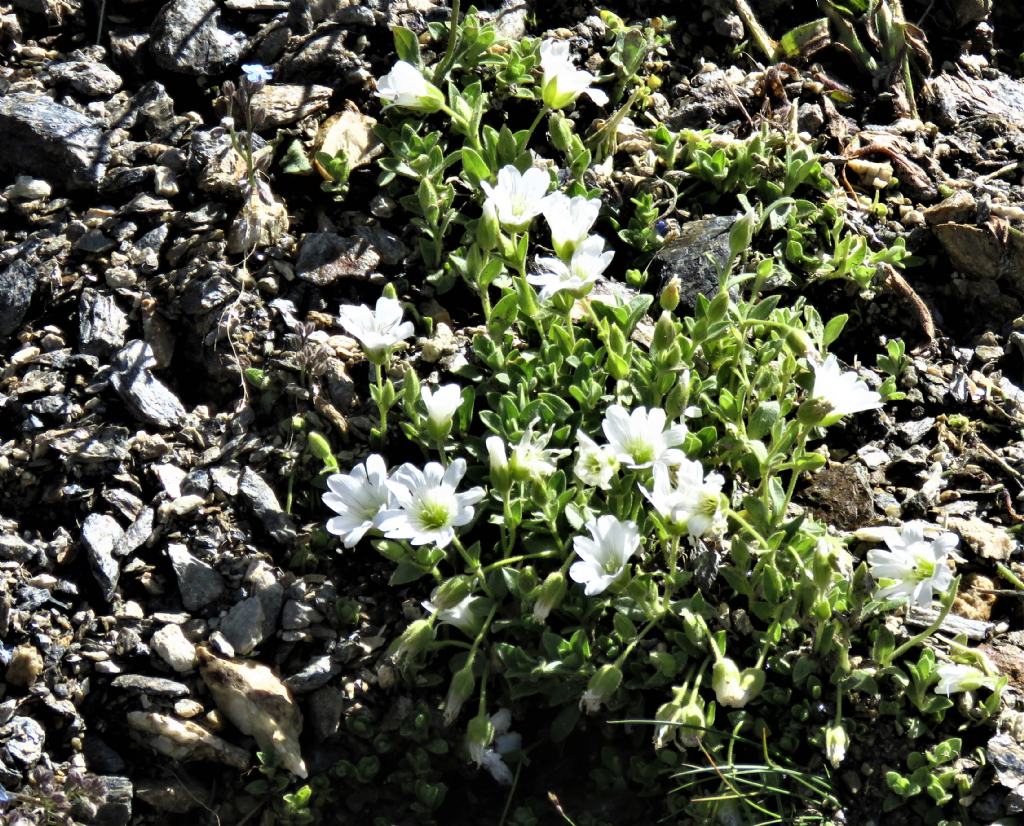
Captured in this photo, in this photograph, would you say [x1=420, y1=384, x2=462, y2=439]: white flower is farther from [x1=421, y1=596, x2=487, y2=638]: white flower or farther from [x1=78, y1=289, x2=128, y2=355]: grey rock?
[x1=78, y1=289, x2=128, y2=355]: grey rock

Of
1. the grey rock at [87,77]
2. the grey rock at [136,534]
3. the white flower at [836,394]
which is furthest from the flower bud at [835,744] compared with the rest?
the grey rock at [87,77]

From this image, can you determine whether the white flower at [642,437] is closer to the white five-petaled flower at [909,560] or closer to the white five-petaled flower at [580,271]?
the white five-petaled flower at [580,271]

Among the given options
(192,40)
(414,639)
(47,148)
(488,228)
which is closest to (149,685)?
(414,639)

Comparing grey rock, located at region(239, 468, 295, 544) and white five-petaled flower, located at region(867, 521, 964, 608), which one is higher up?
white five-petaled flower, located at region(867, 521, 964, 608)

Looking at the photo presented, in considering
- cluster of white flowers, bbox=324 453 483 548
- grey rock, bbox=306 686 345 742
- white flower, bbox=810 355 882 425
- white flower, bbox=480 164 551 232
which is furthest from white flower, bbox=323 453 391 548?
white flower, bbox=810 355 882 425

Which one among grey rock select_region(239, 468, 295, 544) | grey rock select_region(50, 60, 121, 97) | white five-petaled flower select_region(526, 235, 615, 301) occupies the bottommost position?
grey rock select_region(239, 468, 295, 544)

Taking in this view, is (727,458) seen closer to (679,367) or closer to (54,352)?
(679,367)

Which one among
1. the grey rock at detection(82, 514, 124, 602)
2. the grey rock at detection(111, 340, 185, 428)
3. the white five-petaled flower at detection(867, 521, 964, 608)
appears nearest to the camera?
the white five-petaled flower at detection(867, 521, 964, 608)

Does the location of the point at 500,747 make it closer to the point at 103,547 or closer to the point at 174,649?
the point at 174,649
